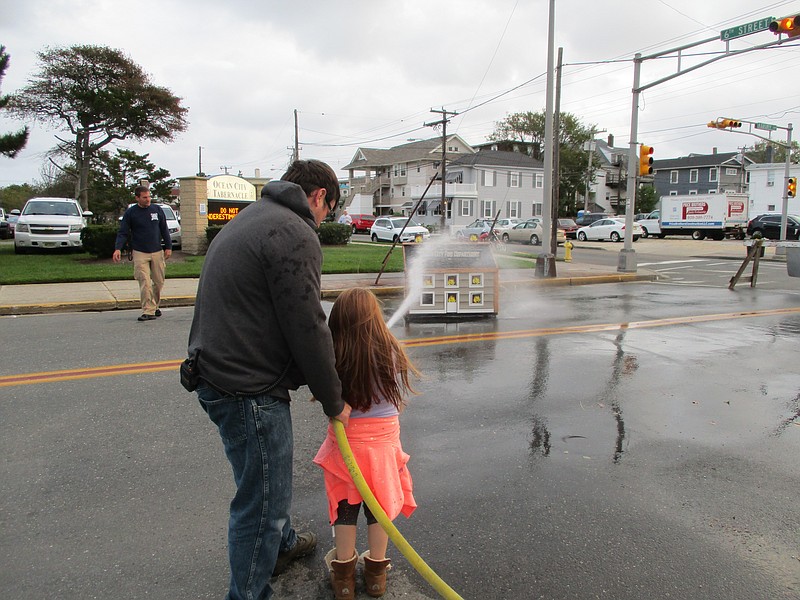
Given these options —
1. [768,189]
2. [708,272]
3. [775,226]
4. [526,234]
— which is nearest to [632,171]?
[708,272]

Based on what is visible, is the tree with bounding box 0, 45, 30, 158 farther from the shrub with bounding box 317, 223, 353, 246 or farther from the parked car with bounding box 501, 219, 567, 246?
the parked car with bounding box 501, 219, 567, 246

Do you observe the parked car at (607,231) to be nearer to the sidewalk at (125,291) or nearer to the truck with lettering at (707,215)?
the truck with lettering at (707,215)

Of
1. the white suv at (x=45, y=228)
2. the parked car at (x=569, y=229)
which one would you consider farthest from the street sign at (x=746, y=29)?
the parked car at (x=569, y=229)

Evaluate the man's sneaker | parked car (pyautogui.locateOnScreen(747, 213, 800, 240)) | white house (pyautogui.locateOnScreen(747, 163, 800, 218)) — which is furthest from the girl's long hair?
white house (pyautogui.locateOnScreen(747, 163, 800, 218))

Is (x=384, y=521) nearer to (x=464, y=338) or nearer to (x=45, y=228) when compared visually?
(x=464, y=338)

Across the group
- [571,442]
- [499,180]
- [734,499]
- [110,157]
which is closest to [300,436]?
[571,442]

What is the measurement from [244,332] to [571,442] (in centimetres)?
298

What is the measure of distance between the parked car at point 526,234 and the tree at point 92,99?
2118 centimetres

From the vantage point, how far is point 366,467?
2.59m

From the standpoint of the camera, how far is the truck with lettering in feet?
131

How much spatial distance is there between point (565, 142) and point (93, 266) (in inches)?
2845

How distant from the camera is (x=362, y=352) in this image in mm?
2576

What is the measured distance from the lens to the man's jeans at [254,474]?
7.54ft

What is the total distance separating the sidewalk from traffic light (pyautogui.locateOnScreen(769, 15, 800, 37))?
22.4 feet
